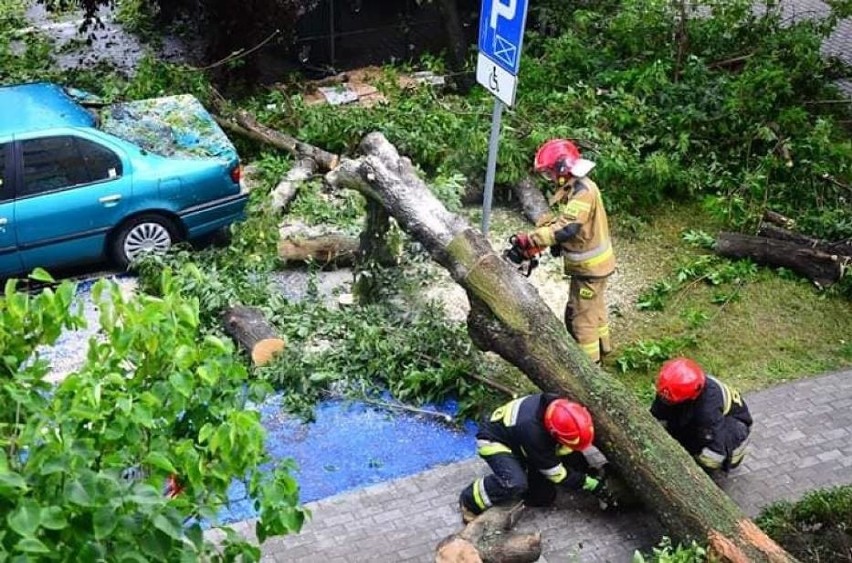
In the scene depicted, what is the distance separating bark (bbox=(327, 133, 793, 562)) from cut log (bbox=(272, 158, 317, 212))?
1.80 metres

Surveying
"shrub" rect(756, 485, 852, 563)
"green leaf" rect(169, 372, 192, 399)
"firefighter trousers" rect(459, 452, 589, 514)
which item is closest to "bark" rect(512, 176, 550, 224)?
Result: "firefighter trousers" rect(459, 452, 589, 514)

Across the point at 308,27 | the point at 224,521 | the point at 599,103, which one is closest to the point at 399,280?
the point at 224,521

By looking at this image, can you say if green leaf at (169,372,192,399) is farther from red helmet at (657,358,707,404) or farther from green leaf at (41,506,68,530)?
red helmet at (657,358,707,404)

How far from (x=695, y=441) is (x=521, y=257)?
1793 mm

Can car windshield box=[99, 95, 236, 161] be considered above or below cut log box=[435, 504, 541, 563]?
above

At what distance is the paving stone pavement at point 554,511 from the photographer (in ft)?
20.1

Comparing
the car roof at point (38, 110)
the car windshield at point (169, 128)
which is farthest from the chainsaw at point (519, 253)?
the car roof at point (38, 110)

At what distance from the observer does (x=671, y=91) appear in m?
10.9

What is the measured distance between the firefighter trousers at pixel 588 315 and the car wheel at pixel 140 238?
3.31m

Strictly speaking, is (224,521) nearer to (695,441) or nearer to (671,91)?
(695,441)

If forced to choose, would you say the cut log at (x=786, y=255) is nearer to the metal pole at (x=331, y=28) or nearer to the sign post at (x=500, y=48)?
the sign post at (x=500, y=48)

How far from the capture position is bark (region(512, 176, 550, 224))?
31.6ft

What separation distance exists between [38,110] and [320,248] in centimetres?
252

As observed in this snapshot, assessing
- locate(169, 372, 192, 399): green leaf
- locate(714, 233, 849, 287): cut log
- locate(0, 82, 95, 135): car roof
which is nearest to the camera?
locate(169, 372, 192, 399): green leaf
